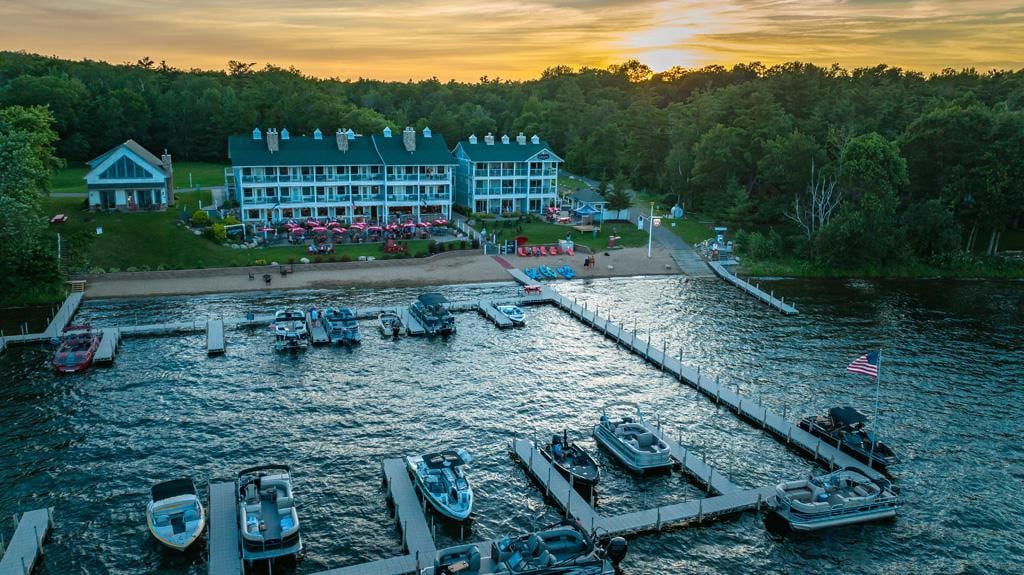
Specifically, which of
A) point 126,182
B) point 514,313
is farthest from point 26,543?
point 126,182

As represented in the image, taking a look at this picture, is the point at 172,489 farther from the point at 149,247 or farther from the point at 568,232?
the point at 568,232

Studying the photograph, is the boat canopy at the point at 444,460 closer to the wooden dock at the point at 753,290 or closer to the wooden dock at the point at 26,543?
the wooden dock at the point at 26,543

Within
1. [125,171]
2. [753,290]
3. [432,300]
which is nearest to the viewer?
[432,300]

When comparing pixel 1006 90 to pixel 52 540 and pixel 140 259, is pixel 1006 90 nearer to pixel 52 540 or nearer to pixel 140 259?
pixel 140 259

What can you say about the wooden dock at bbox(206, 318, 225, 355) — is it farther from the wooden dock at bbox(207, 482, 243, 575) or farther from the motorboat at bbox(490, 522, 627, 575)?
the motorboat at bbox(490, 522, 627, 575)

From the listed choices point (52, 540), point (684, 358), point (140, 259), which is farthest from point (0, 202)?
point (684, 358)

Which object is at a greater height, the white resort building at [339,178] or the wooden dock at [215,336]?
the white resort building at [339,178]

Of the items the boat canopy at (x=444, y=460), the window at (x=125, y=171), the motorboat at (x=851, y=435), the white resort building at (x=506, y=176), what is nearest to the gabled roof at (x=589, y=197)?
the white resort building at (x=506, y=176)
